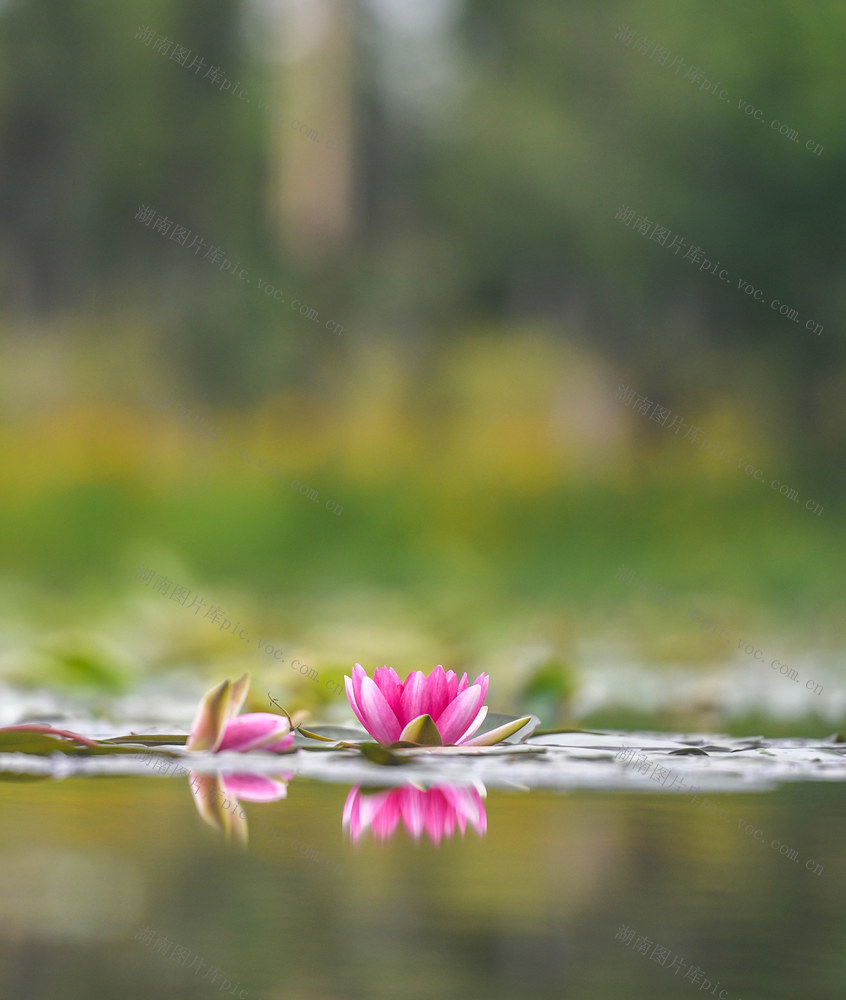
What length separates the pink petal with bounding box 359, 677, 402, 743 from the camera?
149 cm

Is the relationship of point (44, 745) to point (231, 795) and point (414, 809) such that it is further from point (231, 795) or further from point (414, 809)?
point (414, 809)

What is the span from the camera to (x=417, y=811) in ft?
4.24

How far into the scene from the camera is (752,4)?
8.01 meters

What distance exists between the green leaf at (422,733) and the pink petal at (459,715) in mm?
32

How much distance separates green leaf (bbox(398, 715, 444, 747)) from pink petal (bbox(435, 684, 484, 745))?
32 mm

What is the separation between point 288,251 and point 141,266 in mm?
1576

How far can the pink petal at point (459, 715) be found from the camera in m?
1.52

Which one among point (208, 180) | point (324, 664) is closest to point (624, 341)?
point (208, 180)

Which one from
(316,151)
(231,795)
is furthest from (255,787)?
(316,151)

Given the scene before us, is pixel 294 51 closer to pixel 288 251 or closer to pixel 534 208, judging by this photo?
pixel 288 251

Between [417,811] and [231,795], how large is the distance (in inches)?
7.9

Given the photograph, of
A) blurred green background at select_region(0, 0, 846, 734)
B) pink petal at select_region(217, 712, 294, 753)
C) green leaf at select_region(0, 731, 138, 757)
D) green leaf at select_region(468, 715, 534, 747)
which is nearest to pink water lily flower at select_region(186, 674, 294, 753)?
pink petal at select_region(217, 712, 294, 753)

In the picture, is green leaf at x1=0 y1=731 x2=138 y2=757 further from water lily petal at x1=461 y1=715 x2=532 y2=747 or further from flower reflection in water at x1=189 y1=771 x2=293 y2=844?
water lily petal at x1=461 y1=715 x2=532 y2=747

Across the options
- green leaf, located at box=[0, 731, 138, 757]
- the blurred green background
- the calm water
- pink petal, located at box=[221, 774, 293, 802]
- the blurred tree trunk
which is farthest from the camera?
the blurred tree trunk
